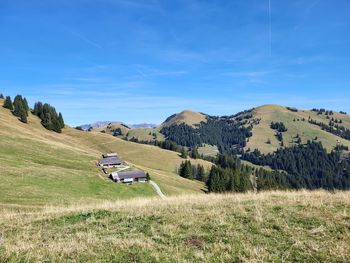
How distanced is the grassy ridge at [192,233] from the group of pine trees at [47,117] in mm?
153073

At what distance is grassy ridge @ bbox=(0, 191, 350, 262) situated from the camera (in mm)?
9555

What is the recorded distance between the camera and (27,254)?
32.2ft

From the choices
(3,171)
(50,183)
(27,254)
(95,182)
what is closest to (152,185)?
(95,182)

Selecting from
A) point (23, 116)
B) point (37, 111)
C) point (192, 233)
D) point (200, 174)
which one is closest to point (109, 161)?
point (23, 116)

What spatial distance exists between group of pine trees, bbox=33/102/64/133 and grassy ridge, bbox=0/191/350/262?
153073mm

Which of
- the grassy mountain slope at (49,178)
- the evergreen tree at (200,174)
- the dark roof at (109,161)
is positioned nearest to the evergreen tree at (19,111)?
the grassy mountain slope at (49,178)

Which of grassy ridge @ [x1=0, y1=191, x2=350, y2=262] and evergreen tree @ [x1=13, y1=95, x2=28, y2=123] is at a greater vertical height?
evergreen tree @ [x1=13, y1=95, x2=28, y2=123]

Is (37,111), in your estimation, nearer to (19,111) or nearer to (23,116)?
(19,111)

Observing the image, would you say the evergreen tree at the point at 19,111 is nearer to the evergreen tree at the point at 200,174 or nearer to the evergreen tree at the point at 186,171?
the evergreen tree at the point at 186,171

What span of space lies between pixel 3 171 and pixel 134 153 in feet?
381

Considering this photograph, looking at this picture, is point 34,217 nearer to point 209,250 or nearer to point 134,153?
point 209,250

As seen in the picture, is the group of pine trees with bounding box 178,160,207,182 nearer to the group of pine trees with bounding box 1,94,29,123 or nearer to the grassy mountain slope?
the grassy mountain slope

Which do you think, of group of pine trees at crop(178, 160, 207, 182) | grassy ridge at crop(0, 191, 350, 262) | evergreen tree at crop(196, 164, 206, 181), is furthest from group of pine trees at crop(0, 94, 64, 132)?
grassy ridge at crop(0, 191, 350, 262)

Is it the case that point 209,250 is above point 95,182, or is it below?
above
